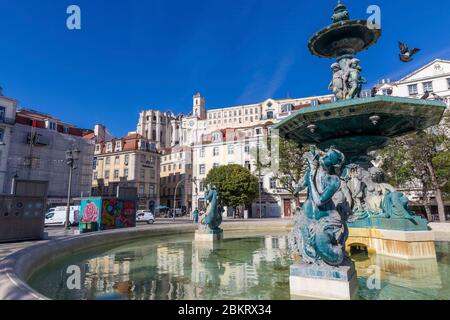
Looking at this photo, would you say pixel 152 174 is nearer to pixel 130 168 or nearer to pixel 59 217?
pixel 130 168

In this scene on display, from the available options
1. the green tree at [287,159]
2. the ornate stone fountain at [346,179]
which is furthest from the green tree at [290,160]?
the ornate stone fountain at [346,179]

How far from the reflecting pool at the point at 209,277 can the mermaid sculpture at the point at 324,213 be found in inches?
32.5

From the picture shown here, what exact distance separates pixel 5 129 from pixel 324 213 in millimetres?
44277

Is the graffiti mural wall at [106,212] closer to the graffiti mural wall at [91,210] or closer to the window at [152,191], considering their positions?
the graffiti mural wall at [91,210]

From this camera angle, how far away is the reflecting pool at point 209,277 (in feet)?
15.2

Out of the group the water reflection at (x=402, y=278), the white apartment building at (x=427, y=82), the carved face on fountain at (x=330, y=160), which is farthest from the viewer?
the white apartment building at (x=427, y=82)

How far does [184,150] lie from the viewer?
68.5m

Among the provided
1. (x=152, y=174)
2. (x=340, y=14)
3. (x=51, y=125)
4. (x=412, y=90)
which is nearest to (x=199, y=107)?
(x=152, y=174)

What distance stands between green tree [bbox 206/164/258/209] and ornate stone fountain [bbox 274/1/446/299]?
32.6 meters

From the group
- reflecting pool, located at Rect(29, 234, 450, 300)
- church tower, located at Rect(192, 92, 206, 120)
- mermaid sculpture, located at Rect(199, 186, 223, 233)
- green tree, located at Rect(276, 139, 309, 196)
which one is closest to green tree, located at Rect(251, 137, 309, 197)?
green tree, located at Rect(276, 139, 309, 196)

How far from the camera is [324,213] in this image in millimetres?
4707

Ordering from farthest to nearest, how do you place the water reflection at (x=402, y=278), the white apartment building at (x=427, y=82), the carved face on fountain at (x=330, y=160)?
the white apartment building at (x=427, y=82) < the carved face on fountain at (x=330, y=160) < the water reflection at (x=402, y=278)
